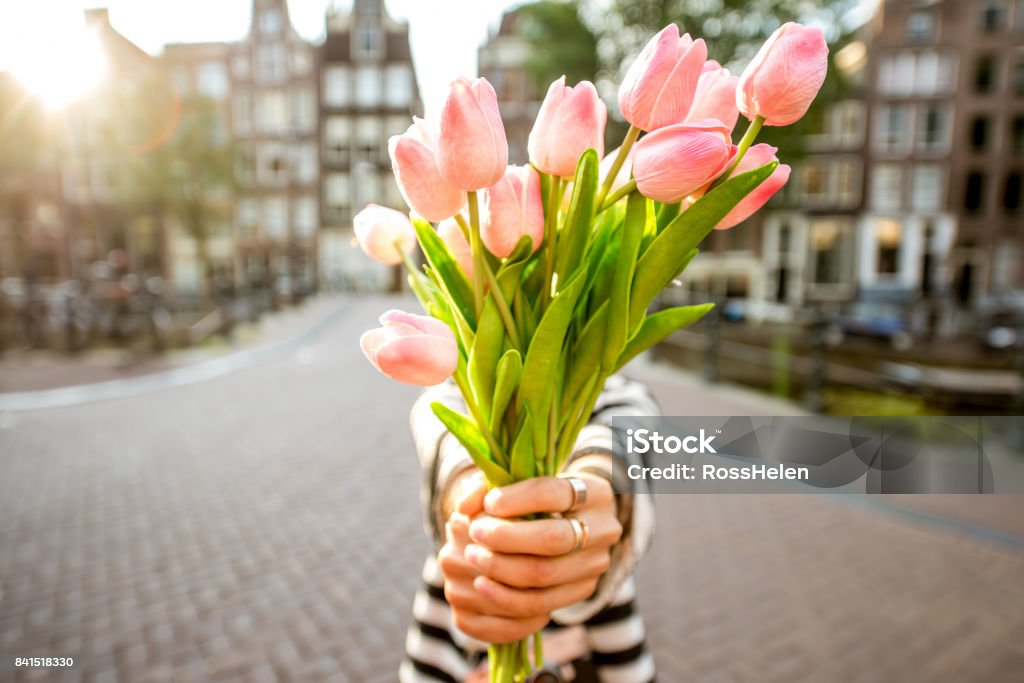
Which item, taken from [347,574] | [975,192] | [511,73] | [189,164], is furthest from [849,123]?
[347,574]

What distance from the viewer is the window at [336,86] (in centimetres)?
2906

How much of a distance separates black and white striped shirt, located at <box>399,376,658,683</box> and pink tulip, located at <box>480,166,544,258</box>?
0.46 meters

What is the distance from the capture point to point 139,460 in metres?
5.18

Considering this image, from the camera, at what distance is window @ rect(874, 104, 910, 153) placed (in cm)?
2414

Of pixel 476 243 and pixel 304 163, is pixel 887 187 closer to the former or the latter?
pixel 304 163

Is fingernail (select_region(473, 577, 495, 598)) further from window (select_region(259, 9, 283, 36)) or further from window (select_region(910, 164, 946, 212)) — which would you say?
window (select_region(259, 9, 283, 36))

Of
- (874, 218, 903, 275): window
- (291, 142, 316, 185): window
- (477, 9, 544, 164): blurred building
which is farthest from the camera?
(291, 142, 316, 185): window

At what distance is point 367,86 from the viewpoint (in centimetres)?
2906

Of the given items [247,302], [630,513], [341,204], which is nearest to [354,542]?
[630,513]

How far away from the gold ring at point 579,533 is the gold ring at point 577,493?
0.6 inches

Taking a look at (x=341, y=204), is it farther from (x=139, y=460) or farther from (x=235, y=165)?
(x=139, y=460)

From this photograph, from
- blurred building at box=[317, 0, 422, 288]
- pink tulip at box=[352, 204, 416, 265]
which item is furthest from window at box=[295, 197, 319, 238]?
pink tulip at box=[352, 204, 416, 265]

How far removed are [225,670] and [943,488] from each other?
2652 millimetres

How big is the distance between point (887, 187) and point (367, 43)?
23.5 meters
